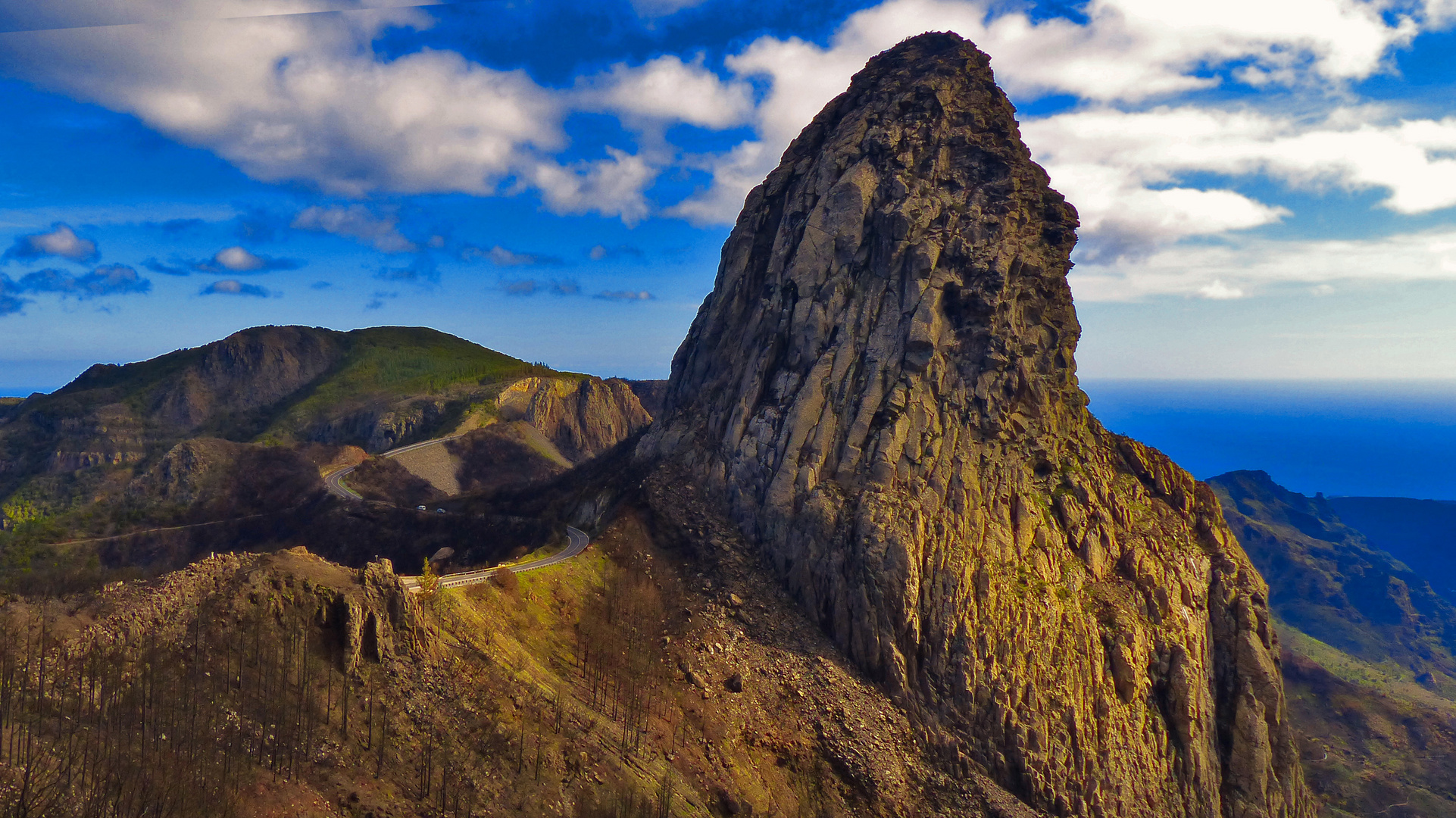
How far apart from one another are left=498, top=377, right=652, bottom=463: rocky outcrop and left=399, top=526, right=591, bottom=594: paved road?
3327 inches

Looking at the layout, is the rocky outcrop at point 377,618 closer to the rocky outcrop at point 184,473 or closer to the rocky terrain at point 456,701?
the rocky terrain at point 456,701

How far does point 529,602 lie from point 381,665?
14.2m

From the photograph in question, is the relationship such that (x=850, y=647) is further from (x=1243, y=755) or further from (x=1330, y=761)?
(x=1330, y=761)

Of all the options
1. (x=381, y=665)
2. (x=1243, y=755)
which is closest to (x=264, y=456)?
(x=381, y=665)

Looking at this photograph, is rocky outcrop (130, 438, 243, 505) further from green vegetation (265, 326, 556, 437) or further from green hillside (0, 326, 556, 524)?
green vegetation (265, 326, 556, 437)

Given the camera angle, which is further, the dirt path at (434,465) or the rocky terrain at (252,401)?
the rocky terrain at (252,401)

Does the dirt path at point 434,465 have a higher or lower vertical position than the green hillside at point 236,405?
lower

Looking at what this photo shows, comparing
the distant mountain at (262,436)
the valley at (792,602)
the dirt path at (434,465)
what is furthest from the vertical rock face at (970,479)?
the dirt path at (434,465)

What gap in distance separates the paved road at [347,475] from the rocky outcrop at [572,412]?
62.3ft

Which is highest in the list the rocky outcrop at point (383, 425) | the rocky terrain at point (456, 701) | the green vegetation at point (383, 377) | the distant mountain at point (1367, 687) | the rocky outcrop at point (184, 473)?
the green vegetation at point (383, 377)

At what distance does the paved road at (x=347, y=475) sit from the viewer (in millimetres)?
105312

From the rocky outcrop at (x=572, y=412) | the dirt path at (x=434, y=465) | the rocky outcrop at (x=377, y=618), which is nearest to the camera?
the rocky outcrop at (x=377, y=618)

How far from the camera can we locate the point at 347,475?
381ft

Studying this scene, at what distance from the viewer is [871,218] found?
69750mm
